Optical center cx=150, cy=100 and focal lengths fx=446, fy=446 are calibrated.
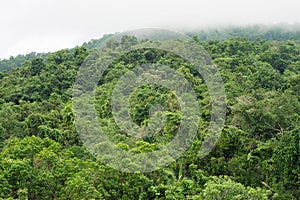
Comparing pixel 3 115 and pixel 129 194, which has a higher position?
pixel 3 115

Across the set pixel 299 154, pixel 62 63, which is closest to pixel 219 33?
pixel 62 63

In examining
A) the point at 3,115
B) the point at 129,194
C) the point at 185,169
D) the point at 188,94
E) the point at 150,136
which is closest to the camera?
the point at 129,194

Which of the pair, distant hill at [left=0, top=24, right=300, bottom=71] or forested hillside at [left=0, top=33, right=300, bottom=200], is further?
distant hill at [left=0, top=24, right=300, bottom=71]

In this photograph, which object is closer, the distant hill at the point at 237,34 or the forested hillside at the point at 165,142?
the forested hillside at the point at 165,142

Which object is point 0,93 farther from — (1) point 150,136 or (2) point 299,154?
(2) point 299,154

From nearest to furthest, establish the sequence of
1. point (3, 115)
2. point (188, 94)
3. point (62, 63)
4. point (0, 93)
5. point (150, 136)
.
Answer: point (150, 136), point (3, 115), point (188, 94), point (0, 93), point (62, 63)

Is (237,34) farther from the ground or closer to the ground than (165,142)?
farther from the ground

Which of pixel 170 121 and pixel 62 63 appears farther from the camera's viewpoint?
pixel 62 63

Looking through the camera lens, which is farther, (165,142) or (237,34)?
(237,34)
